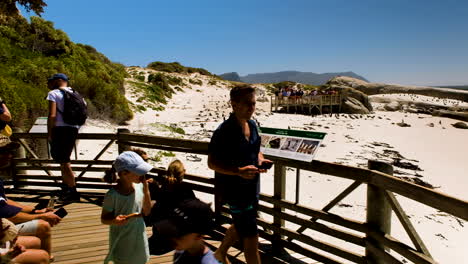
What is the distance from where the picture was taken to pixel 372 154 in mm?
14570

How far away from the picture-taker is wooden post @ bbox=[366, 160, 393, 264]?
10.3ft

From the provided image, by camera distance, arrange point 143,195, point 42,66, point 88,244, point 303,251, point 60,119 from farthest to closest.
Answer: point 42,66
point 60,119
point 88,244
point 303,251
point 143,195

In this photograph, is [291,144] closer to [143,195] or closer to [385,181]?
[385,181]

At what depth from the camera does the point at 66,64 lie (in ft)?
50.9

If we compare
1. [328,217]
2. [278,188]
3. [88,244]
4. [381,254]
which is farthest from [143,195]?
[381,254]

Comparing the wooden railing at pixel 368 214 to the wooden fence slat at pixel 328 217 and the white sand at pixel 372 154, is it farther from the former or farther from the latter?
the white sand at pixel 372 154

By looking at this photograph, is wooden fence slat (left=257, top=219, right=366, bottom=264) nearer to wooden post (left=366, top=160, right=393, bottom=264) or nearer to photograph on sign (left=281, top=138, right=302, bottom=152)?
wooden post (left=366, top=160, right=393, bottom=264)

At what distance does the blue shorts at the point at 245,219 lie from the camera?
291 cm

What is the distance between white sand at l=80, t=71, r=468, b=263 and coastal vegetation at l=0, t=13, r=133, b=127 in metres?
1.54

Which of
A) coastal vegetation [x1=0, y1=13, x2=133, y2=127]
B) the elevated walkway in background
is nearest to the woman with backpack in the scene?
coastal vegetation [x1=0, y1=13, x2=133, y2=127]

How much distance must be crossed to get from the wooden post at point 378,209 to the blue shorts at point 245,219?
1.17 meters

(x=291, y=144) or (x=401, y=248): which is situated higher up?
(x=291, y=144)

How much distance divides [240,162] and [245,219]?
0.53 m

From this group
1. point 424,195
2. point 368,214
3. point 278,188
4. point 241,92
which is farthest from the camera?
point 278,188
